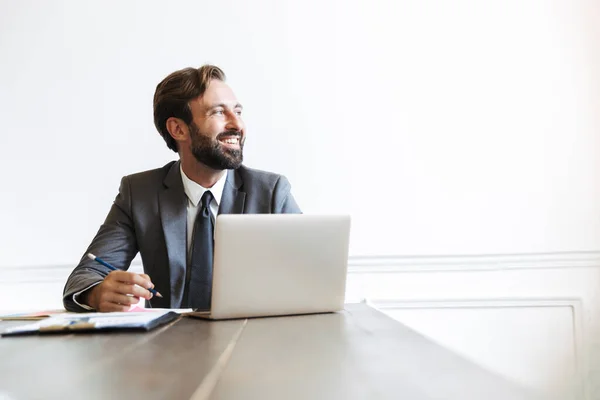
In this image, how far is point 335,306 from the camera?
1.15 metres

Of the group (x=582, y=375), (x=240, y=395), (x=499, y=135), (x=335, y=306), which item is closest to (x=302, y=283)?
(x=335, y=306)

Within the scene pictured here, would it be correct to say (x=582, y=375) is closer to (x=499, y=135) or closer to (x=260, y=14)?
(x=499, y=135)

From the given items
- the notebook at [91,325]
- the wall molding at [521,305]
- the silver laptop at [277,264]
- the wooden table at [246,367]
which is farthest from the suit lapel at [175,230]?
the wall molding at [521,305]

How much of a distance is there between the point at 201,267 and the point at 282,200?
0.36 meters

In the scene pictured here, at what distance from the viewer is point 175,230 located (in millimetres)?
1749

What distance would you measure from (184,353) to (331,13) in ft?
7.43

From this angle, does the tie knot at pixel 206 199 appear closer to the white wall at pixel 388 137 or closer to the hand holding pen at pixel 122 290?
the hand holding pen at pixel 122 290

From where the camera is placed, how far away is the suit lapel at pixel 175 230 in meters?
1.71

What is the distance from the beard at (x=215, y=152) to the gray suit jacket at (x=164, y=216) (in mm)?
80

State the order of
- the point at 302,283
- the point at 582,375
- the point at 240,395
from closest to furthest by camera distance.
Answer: the point at 240,395
the point at 302,283
the point at 582,375

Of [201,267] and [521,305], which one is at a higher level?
[201,267]

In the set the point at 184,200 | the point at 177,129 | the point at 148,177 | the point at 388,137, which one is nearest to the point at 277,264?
the point at 184,200

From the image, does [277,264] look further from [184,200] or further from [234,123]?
[234,123]

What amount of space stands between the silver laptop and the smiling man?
1.36 feet
